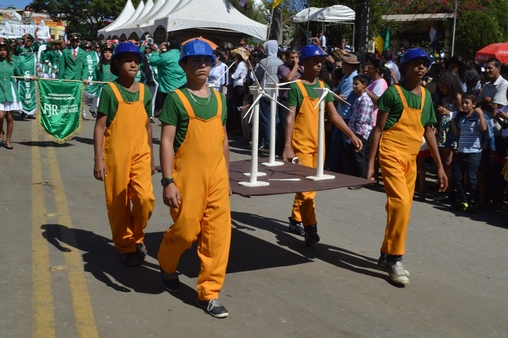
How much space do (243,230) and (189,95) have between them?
3100mm

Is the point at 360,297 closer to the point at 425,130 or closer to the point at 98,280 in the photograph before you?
the point at 425,130

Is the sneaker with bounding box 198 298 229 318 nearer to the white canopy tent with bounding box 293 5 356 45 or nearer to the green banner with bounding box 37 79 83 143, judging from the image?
the green banner with bounding box 37 79 83 143

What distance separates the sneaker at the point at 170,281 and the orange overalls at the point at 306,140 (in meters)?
2.01

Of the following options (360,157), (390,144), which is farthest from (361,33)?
(390,144)

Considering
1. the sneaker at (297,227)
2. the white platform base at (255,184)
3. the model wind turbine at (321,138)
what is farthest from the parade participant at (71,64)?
the white platform base at (255,184)

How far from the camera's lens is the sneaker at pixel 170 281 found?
606 centimetres

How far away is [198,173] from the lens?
559cm

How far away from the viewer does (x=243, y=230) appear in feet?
27.8

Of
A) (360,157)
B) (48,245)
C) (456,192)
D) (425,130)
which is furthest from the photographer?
(360,157)

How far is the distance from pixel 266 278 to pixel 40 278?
1.95 metres

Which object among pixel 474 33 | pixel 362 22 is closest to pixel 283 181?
pixel 362 22

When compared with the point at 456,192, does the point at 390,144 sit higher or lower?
higher

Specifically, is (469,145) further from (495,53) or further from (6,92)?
(6,92)

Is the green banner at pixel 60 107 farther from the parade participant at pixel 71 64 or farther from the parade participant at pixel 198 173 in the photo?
the parade participant at pixel 198 173
